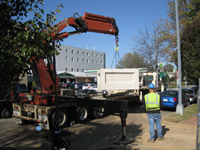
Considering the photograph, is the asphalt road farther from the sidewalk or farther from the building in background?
the building in background

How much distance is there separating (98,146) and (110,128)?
2.46 metres

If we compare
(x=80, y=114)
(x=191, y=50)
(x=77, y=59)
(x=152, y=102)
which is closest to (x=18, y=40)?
(x=152, y=102)

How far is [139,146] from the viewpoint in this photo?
6.05m

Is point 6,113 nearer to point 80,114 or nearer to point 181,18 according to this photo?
point 80,114

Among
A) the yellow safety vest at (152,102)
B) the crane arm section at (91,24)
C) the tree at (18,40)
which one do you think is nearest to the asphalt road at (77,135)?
the yellow safety vest at (152,102)

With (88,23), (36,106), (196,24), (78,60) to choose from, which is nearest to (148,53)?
(196,24)

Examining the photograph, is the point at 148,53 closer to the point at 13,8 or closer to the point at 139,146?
the point at 139,146

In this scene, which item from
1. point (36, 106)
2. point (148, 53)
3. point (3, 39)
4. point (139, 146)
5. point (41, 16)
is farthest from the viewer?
point (148, 53)

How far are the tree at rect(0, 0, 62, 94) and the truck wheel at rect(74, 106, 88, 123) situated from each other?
5351mm

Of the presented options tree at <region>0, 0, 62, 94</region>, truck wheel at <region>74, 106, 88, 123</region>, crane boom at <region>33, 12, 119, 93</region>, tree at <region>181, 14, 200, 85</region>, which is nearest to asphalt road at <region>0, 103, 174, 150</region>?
truck wheel at <region>74, 106, 88, 123</region>

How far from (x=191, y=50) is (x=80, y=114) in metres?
11.8

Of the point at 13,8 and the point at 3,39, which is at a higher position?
the point at 13,8

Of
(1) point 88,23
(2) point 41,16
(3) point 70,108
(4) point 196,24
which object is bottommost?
(3) point 70,108

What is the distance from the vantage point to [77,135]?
25.5 ft
